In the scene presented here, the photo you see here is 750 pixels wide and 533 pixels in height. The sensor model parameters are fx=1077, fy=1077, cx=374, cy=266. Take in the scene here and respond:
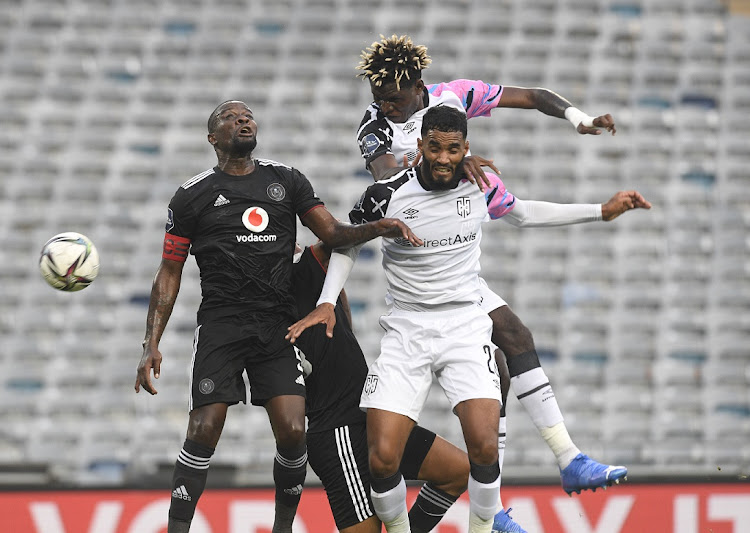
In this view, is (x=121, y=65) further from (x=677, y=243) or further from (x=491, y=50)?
(x=677, y=243)

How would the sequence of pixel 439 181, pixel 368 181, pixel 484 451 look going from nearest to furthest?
pixel 484 451
pixel 439 181
pixel 368 181

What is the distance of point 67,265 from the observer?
5.42m

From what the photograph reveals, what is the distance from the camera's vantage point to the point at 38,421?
950 centimetres

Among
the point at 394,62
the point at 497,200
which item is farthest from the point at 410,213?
the point at 394,62

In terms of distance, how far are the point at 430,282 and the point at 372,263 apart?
205 inches

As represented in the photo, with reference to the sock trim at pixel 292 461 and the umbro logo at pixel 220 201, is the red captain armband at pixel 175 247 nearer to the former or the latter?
the umbro logo at pixel 220 201

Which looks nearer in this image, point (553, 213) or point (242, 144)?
point (242, 144)

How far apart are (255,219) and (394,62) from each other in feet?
3.46

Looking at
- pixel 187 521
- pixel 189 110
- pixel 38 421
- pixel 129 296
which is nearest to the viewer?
pixel 187 521

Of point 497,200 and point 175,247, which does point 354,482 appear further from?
point 497,200

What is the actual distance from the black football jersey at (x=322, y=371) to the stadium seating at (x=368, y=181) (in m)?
3.55

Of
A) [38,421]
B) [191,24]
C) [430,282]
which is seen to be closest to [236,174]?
[430,282]

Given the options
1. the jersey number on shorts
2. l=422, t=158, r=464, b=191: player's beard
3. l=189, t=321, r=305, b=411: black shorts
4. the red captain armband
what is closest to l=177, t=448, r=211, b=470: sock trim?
l=189, t=321, r=305, b=411: black shorts

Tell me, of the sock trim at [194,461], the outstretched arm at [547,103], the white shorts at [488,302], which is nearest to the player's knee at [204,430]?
the sock trim at [194,461]
